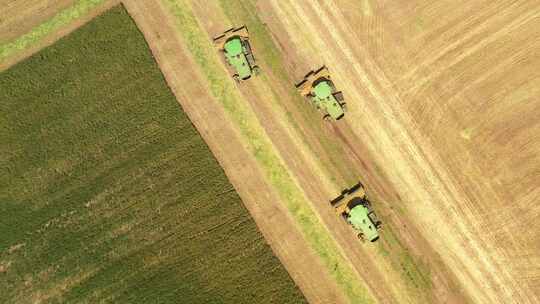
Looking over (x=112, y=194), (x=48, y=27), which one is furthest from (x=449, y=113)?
(x=48, y=27)

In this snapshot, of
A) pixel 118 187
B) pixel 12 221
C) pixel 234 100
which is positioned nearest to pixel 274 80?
pixel 234 100

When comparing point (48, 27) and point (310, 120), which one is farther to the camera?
point (48, 27)

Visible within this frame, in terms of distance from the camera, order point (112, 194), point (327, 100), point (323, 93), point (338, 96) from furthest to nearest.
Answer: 1. point (338, 96)
2. point (327, 100)
3. point (323, 93)
4. point (112, 194)

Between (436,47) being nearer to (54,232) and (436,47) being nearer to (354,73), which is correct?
(354,73)

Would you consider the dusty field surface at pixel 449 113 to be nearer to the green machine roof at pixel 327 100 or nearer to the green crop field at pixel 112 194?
the green machine roof at pixel 327 100

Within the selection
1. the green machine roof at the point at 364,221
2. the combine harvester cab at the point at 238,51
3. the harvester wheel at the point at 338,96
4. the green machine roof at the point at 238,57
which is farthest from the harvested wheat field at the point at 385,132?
the green machine roof at the point at 364,221

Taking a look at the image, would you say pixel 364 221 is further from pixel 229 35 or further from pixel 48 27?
pixel 48 27

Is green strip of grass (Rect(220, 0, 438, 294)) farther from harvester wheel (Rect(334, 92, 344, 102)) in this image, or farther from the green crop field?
the green crop field
